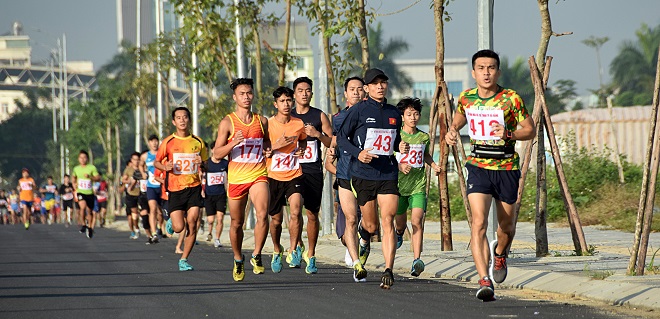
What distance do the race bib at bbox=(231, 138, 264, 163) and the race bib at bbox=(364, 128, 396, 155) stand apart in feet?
4.85

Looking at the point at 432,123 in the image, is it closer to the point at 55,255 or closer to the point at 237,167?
the point at 237,167

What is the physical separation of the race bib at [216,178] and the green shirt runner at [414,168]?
24.1 feet

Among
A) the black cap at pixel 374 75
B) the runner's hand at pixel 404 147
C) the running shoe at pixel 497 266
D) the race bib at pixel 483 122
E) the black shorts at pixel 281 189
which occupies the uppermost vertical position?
the black cap at pixel 374 75

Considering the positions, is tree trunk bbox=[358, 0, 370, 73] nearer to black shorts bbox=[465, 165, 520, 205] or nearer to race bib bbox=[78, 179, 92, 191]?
race bib bbox=[78, 179, 92, 191]

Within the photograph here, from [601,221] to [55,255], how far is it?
1015 cm

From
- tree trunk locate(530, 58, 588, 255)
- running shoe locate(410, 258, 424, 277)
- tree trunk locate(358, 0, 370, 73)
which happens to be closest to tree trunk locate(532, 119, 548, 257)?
tree trunk locate(530, 58, 588, 255)

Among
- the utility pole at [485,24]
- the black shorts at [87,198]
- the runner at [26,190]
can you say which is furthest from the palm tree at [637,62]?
the utility pole at [485,24]

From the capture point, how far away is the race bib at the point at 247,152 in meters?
13.4

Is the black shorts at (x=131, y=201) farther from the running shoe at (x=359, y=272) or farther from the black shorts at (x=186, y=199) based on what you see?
the running shoe at (x=359, y=272)

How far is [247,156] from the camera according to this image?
44.1ft

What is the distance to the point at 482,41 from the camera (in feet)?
50.2

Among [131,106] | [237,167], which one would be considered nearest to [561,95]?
[131,106]

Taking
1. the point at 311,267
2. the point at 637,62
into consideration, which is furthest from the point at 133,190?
the point at 637,62

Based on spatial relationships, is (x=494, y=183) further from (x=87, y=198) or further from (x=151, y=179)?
(x=87, y=198)
